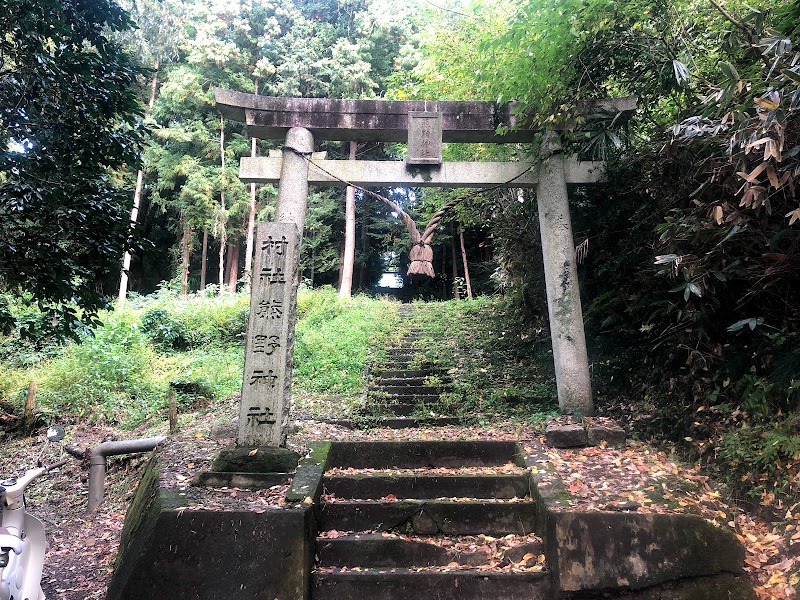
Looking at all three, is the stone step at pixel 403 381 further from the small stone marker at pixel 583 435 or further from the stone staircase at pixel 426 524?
the small stone marker at pixel 583 435

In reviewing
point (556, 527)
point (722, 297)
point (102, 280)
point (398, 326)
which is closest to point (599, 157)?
point (722, 297)

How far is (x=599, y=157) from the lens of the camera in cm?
619

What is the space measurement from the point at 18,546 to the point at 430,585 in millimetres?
2798

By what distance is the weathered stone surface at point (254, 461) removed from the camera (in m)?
4.36

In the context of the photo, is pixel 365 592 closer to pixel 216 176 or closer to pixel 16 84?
pixel 16 84

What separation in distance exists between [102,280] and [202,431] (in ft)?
7.40

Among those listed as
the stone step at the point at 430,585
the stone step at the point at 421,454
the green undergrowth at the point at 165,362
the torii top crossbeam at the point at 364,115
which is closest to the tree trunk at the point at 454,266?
the green undergrowth at the point at 165,362

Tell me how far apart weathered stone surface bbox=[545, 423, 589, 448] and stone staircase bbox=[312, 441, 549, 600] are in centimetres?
44

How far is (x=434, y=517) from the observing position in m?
4.21

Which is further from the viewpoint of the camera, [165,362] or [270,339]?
[165,362]

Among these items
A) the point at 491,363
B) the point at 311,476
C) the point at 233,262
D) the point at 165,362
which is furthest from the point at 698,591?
the point at 233,262

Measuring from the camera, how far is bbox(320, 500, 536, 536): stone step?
4176 millimetres

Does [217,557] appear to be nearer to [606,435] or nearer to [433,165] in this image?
[606,435]

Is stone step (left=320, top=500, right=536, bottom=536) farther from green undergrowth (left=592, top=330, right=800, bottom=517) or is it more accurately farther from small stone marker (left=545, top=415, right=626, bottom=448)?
green undergrowth (left=592, top=330, right=800, bottom=517)
